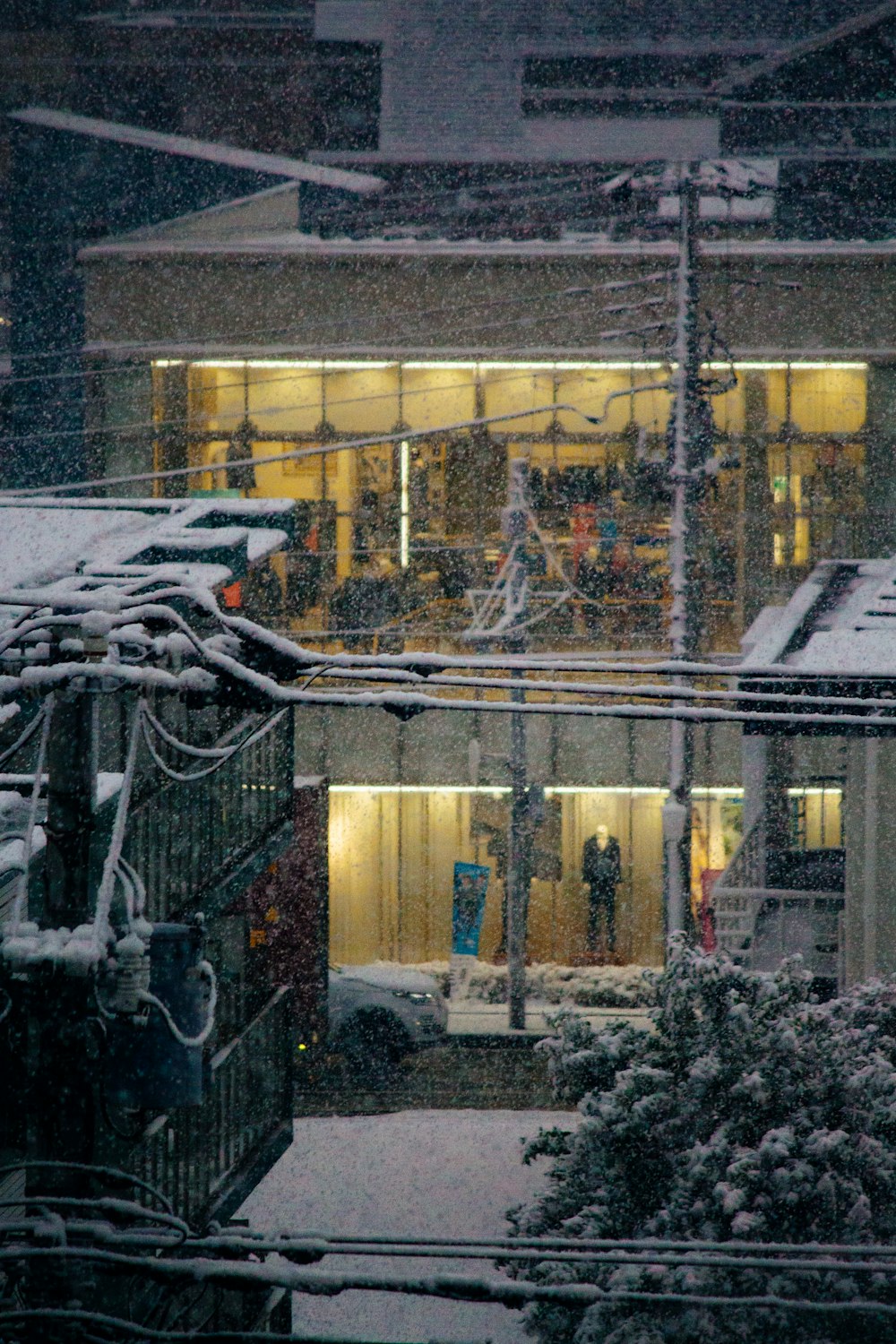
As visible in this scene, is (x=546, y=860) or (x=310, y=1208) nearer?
(x=310, y=1208)

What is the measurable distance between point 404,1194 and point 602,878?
29.5ft

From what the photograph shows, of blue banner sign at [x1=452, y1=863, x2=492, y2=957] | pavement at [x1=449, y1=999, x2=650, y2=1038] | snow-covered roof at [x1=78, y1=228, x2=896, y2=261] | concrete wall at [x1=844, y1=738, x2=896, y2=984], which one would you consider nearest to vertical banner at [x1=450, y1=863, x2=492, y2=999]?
blue banner sign at [x1=452, y1=863, x2=492, y2=957]

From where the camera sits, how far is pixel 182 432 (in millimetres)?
26297

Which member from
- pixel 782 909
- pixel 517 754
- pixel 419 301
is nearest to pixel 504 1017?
pixel 517 754

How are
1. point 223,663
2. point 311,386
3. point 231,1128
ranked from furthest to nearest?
point 311,386, point 231,1128, point 223,663

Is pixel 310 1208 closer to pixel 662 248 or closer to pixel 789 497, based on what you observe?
pixel 789 497

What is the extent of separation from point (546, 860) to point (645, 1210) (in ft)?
41.1

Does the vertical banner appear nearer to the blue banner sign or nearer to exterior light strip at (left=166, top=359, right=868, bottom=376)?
the blue banner sign

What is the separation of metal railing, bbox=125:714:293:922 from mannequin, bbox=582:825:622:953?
9783mm

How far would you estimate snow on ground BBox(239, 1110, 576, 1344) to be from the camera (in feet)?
41.6

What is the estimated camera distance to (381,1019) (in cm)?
1920

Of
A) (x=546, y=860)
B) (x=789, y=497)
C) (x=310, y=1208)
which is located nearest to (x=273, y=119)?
(x=789, y=497)

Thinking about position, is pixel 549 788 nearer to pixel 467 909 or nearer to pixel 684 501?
pixel 467 909

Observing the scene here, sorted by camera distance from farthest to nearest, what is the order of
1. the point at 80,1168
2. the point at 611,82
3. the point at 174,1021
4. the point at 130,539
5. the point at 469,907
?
the point at 611,82, the point at 469,907, the point at 130,539, the point at 174,1021, the point at 80,1168
